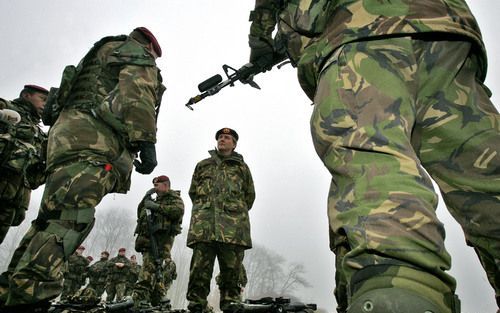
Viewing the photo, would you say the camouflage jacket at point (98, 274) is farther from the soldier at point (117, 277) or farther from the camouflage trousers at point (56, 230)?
the camouflage trousers at point (56, 230)

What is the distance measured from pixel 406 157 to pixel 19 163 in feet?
14.9

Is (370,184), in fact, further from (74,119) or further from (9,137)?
(9,137)

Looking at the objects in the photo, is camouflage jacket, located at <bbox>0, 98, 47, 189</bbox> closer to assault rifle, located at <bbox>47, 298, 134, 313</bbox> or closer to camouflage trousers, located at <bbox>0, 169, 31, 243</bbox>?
camouflage trousers, located at <bbox>0, 169, 31, 243</bbox>

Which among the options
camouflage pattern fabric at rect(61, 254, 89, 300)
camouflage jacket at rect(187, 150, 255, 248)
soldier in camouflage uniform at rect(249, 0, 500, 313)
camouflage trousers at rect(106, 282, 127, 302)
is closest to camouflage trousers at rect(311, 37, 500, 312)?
soldier in camouflage uniform at rect(249, 0, 500, 313)

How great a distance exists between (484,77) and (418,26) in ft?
1.42

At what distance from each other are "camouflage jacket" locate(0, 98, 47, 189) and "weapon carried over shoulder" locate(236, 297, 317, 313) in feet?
7.75

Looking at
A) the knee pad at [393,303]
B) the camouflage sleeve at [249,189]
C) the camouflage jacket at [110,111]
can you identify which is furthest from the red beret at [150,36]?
the knee pad at [393,303]

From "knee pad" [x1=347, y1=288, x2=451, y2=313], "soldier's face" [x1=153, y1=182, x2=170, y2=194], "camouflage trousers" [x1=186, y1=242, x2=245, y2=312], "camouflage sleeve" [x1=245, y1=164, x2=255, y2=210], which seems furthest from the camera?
"soldier's face" [x1=153, y1=182, x2=170, y2=194]

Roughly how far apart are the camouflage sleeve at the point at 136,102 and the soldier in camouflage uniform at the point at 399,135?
5.94 ft

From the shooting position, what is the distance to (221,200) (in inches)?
193

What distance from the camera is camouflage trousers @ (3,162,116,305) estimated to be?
2324mm

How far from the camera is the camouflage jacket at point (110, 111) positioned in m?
2.86

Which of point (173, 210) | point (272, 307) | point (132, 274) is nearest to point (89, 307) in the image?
point (272, 307)

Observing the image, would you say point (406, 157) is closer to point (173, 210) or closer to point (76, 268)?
point (173, 210)
